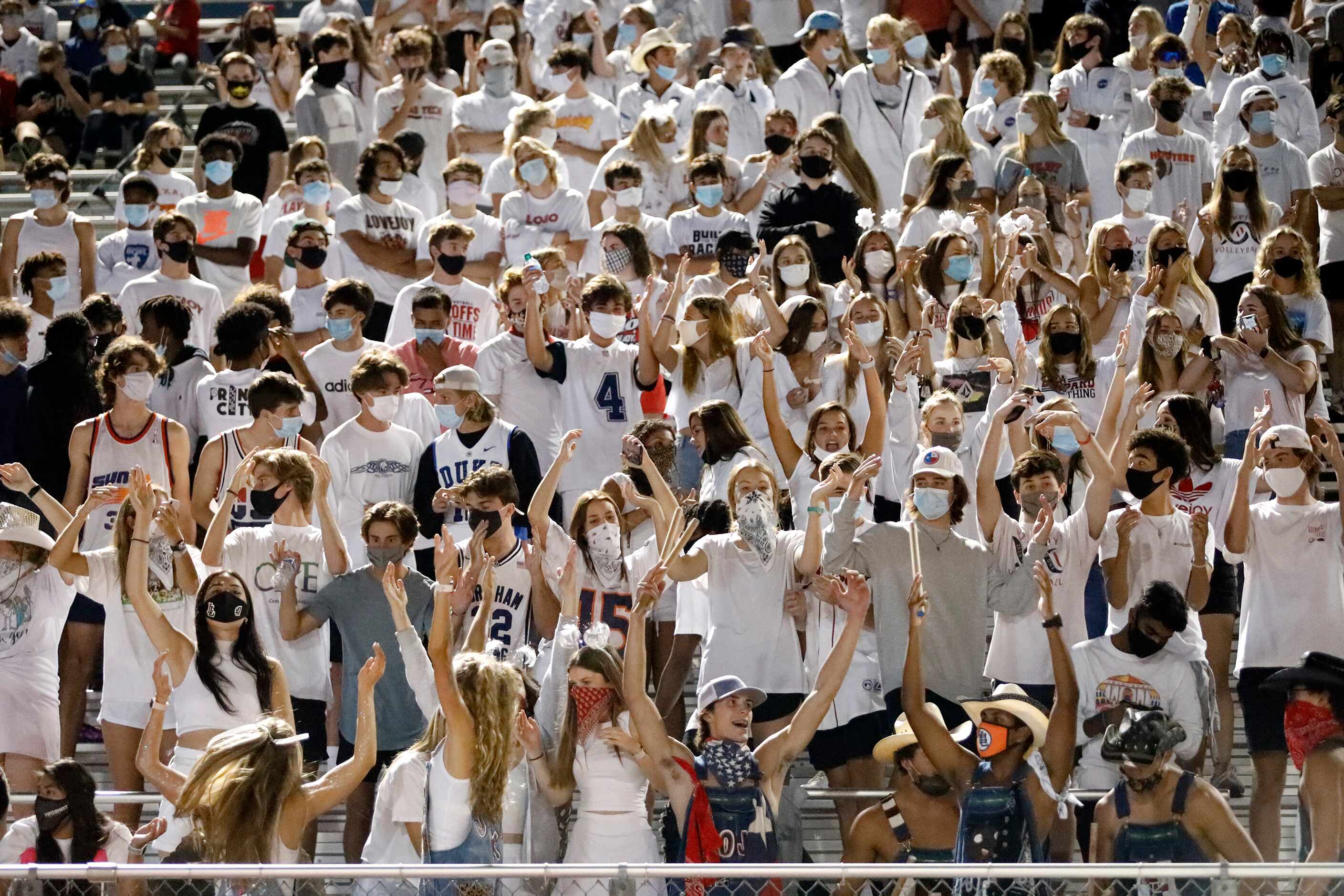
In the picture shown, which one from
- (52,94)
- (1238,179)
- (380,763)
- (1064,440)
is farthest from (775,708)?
(52,94)

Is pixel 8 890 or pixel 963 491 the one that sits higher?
pixel 963 491

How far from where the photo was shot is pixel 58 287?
35.9ft

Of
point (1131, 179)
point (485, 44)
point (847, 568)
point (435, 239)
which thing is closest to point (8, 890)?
point (847, 568)

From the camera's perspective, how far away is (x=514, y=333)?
9.94m

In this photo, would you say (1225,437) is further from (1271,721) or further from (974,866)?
(974,866)

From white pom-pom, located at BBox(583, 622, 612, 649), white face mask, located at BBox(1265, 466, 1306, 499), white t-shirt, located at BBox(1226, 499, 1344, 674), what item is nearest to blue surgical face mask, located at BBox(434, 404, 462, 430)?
white pom-pom, located at BBox(583, 622, 612, 649)

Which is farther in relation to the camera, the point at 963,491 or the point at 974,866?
the point at 963,491

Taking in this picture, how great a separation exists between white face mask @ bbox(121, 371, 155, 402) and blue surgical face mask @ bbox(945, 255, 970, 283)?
4.15m

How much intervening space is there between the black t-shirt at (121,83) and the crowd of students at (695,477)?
1.97 m

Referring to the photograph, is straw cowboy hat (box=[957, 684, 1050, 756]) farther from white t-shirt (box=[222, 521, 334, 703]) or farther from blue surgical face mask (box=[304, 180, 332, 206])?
blue surgical face mask (box=[304, 180, 332, 206])

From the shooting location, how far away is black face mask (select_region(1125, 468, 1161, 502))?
8.32 metres

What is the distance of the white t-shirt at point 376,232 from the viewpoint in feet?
37.9

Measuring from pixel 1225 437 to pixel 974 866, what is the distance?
5.19m

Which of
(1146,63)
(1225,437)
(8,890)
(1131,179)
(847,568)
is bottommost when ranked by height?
(8,890)
